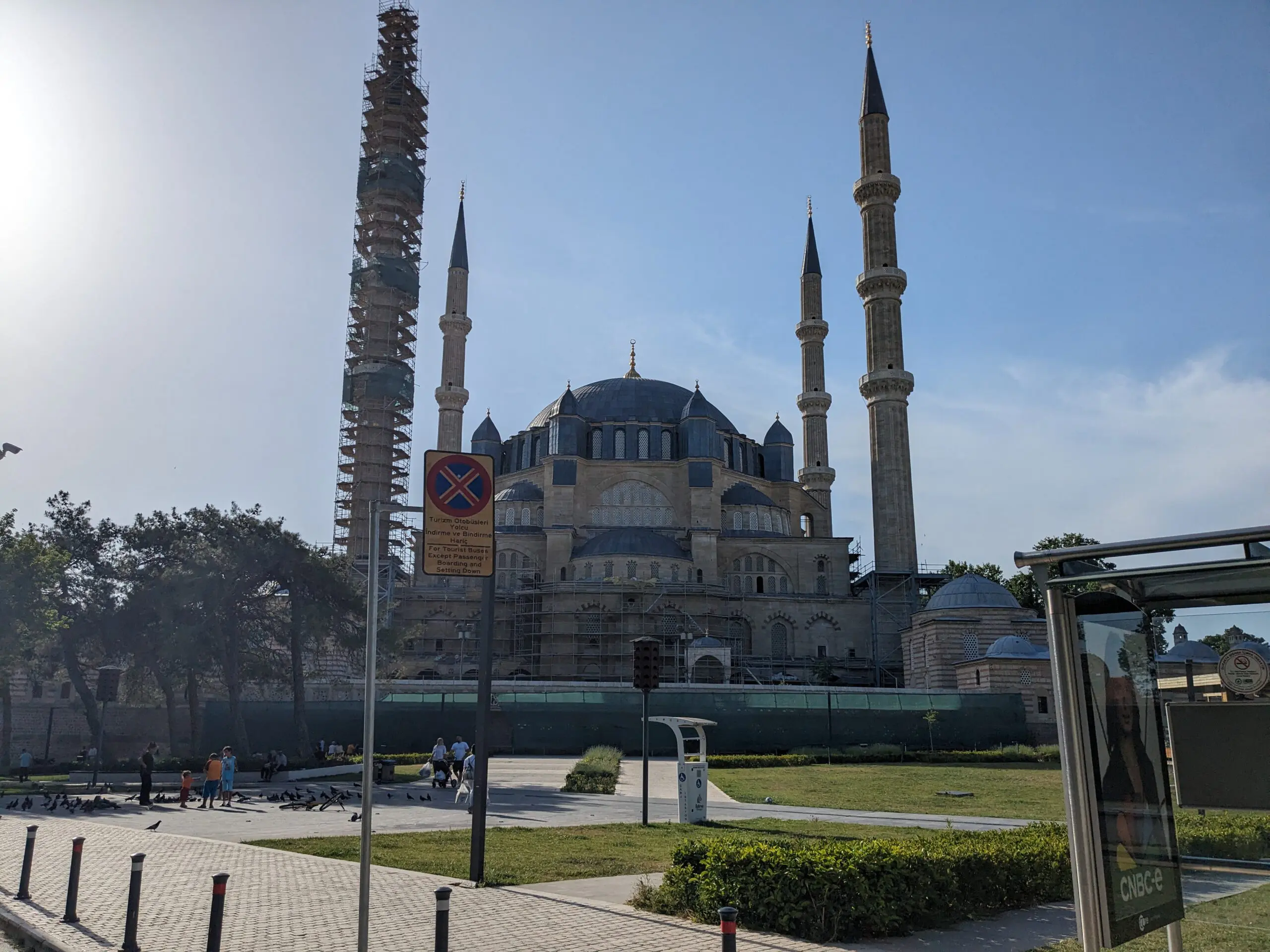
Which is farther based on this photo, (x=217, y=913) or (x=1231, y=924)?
(x=217, y=913)

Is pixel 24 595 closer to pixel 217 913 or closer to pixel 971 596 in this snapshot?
pixel 217 913

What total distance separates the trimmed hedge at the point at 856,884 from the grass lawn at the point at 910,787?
26.0 ft

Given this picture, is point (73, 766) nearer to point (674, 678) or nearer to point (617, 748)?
point (617, 748)

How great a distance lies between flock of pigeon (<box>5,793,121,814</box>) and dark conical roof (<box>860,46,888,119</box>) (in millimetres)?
50990

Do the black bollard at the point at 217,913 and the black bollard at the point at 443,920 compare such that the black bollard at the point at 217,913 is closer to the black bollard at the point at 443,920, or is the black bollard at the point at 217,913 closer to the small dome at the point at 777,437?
the black bollard at the point at 443,920

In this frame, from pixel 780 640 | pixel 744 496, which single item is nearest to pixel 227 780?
pixel 780 640

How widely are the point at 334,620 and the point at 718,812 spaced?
20.2m

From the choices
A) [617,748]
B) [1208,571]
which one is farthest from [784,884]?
[617,748]

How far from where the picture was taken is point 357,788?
76.8 feet

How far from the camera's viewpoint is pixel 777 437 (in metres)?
68.6

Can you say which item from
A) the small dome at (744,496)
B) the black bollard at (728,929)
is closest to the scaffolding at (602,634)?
the small dome at (744,496)

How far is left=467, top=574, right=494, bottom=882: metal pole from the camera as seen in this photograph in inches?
415

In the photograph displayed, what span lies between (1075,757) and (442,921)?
4.28 metres

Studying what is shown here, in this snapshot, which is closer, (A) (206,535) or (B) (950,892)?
(B) (950,892)
